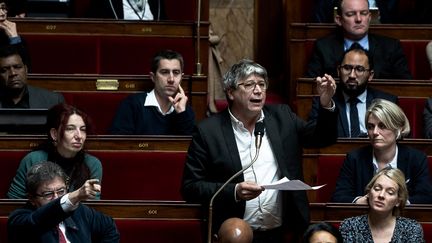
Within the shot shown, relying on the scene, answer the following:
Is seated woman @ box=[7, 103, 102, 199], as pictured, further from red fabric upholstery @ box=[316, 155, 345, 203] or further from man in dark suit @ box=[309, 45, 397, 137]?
man in dark suit @ box=[309, 45, 397, 137]

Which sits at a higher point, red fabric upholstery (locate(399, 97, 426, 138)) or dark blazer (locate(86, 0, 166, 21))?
dark blazer (locate(86, 0, 166, 21))

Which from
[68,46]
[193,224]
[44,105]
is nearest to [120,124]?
[44,105]

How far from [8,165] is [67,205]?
0.62 meters

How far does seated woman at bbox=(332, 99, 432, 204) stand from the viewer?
2559 mm

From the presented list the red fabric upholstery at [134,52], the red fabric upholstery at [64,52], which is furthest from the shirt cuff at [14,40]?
the red fabric upholstery at [134,52]

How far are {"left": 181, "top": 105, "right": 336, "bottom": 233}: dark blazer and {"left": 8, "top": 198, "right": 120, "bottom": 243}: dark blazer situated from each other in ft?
0.52

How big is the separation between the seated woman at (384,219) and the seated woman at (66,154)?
0.51 metres

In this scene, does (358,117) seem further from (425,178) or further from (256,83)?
(256,83)

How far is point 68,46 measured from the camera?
3238mm

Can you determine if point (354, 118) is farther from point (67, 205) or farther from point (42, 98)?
point (67, 205)

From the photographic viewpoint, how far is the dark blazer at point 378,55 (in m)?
3.15

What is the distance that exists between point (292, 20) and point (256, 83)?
1153 mm

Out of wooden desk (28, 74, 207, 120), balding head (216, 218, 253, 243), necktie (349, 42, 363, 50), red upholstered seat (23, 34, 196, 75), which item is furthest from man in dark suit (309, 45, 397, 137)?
balding head (216, 218, 253, 243)

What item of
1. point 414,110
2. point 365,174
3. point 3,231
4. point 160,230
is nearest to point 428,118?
point 414,110
